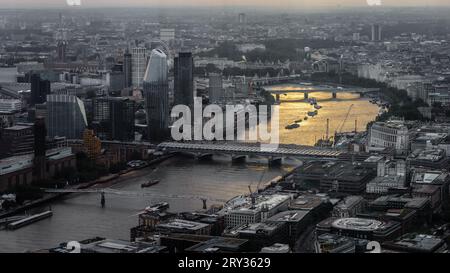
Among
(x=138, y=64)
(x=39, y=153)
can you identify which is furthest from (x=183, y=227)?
(x=138, y=64)

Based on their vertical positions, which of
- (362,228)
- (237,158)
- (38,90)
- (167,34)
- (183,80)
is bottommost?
(237,158)

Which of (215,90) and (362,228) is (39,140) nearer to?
(362,228)

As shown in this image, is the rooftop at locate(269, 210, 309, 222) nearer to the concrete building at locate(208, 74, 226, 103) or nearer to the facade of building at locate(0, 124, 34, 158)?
the facade of building at locate(0, 124, 34, 158)

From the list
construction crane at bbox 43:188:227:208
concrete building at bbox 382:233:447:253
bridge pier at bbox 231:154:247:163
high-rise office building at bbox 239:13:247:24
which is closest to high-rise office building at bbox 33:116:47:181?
construction crane at bbox 43:188:227:208

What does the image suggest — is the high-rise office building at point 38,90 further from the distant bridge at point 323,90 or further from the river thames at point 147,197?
the distant bridge at point 323,90

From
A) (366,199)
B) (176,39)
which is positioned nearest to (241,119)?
(176,39)

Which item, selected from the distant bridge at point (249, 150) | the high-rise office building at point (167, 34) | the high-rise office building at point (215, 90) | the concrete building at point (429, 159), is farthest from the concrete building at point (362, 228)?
the high-rise office building at point (215, 90)
